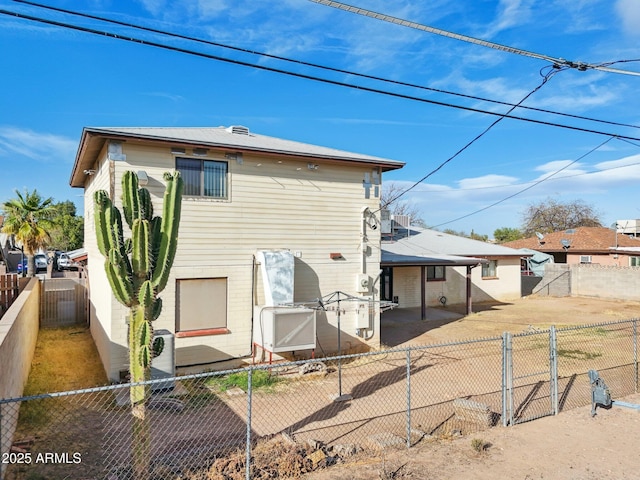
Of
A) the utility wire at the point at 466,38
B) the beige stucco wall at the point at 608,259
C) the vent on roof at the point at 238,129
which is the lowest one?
the beige stucco wall at the point at 608,259

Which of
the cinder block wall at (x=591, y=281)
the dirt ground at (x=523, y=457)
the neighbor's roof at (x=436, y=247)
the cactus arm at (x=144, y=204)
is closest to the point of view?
the dirt ground at (x=523, y=457)

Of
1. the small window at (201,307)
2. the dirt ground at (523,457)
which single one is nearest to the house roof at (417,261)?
the small window at (201,307)

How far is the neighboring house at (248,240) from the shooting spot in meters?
10.9

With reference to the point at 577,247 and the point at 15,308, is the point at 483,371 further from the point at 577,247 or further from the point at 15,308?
the point at 577,247

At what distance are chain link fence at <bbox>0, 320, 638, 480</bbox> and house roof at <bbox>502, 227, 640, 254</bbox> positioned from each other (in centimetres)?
2426

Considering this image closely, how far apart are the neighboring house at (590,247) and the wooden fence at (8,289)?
34.4m

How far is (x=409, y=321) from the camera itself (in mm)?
19141

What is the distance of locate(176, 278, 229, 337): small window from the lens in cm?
1119

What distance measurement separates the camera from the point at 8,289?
14133mm

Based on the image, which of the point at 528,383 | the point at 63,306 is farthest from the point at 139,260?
the point at 63,306

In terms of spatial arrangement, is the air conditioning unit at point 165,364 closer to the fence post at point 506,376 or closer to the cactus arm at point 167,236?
the cactus arm at point 167,236

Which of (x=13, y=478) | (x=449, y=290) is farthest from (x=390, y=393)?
(x=449, y=290)

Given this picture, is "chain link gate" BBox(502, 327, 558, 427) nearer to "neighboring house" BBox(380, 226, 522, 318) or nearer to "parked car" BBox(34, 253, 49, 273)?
"neighboring house" BBox(380, 226, 522, 318)

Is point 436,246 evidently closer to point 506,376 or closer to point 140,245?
point 506,376
